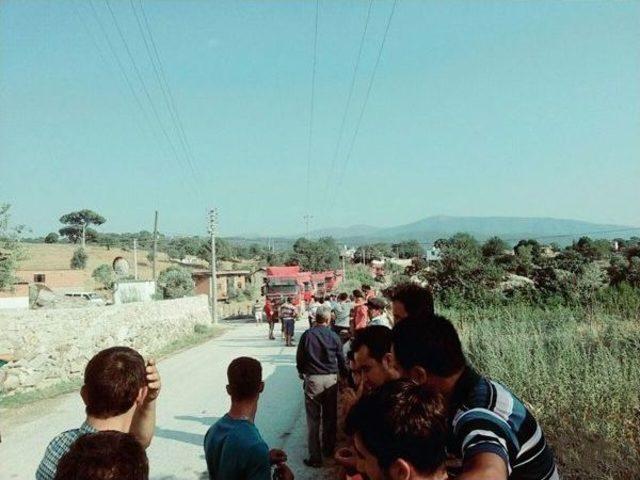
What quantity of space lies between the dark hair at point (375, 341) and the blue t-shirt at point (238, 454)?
1.35 meters

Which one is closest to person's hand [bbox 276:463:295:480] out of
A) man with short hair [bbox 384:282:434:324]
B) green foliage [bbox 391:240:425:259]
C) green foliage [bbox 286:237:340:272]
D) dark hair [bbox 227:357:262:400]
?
dark hair [bbox 227:357:262:400]

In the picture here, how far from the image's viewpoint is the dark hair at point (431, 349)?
235 cm

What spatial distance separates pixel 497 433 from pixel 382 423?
0.61m

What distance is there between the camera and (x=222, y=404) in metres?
9.57

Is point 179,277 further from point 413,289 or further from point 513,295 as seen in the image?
point 413,289

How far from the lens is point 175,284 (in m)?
39.8

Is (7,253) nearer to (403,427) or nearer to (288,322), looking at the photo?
(288,322)

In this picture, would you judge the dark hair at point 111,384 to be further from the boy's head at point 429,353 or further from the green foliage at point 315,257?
the green foliage at point 315,257

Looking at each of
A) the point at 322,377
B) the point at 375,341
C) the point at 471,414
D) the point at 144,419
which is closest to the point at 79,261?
the point at 322,377

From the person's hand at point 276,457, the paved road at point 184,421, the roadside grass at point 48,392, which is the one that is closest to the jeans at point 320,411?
the paved road at point 184,421

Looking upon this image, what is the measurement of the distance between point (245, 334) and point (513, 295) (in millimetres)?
11861

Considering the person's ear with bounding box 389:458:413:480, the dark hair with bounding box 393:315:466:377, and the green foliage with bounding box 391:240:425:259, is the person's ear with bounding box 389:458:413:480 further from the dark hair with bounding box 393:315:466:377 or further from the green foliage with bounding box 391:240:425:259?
the green foliage with bounding box 391:240:425:259

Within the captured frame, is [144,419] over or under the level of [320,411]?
over

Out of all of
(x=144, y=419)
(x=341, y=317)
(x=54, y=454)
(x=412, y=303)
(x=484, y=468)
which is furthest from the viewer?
(x=341, y=317)
